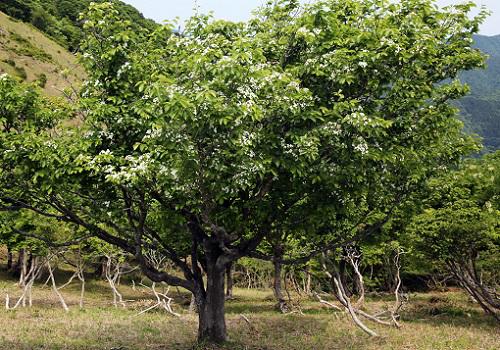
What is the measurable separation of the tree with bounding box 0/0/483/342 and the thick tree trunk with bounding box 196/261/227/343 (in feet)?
7.98

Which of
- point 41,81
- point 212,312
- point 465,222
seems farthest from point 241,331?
point 41,81

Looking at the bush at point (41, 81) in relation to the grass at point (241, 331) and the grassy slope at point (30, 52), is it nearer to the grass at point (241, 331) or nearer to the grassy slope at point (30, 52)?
the grassy slope at point (30, 52)

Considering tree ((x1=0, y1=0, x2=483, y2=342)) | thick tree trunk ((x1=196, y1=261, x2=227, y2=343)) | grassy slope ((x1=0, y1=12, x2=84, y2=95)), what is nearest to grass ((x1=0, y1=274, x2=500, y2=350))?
thick tree trunk ((x1=196, y1=261, x2=227, y2=343))

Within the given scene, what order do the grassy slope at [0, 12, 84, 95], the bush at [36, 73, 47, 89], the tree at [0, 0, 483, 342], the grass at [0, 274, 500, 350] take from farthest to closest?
the grassy slope at [0, 12, 84, 95], the grass at [0, 274, 500, 350], the bush at [36, 73, 47, 89], the tree at [0, 0, 483, 342]

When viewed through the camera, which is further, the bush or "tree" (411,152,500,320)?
"tree" (411,152,500,320)

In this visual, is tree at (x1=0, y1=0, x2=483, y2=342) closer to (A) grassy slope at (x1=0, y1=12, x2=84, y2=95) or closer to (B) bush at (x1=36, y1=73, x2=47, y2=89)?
(B) bush at (x1=36, y1=73, x2=47, y2=89)

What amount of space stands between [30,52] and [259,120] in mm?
117264

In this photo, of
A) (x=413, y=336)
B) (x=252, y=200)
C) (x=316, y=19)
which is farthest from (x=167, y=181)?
(x=413, y=336)

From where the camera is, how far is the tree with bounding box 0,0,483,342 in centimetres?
1099

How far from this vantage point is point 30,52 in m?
112

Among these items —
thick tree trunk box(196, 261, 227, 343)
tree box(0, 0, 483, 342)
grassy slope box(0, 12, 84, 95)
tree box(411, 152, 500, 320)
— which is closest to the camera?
tree box(0, 0, 483, 342)

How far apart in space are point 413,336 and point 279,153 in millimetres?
16080

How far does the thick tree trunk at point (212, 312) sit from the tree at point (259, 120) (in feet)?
7.98

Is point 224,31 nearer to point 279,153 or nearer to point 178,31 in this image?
point 178,31
